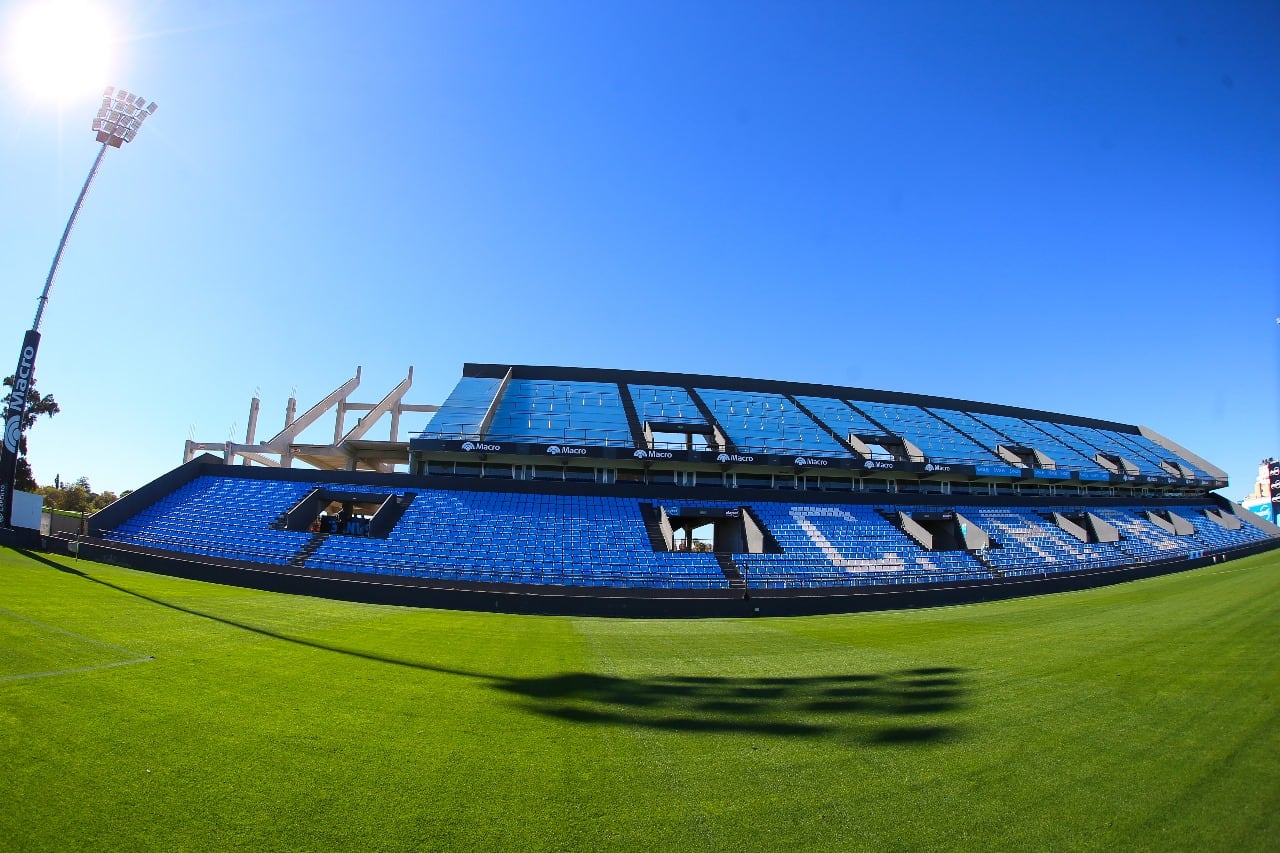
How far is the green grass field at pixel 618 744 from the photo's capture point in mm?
3869

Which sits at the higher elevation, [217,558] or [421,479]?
[421,479]

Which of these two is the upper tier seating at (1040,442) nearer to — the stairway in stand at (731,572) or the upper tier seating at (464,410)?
the stairway in stand at (731,572)

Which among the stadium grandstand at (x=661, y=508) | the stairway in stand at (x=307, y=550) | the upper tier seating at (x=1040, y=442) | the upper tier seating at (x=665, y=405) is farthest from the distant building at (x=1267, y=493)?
the stairway in stand at (x=307, y=550)

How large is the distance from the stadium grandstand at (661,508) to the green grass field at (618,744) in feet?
37.4

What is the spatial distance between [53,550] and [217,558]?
5436 millimetres

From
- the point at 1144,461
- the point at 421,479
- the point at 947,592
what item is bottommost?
the point at 947,592

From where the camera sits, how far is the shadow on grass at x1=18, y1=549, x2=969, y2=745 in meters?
6.18

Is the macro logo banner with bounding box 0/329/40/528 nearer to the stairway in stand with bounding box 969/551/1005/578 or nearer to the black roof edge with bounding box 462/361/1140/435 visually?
the black roof edge with bounding box 462/361/1140/435

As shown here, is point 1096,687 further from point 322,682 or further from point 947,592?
point 947,592

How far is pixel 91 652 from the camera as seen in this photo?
25.0ft

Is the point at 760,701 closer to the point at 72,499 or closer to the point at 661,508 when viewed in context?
the point at 661,508

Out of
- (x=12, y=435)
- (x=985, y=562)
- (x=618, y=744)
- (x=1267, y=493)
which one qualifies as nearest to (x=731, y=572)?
(x=985, y=562)

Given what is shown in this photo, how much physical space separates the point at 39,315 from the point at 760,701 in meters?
29.9

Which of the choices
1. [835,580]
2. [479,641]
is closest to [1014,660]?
[479,641]
